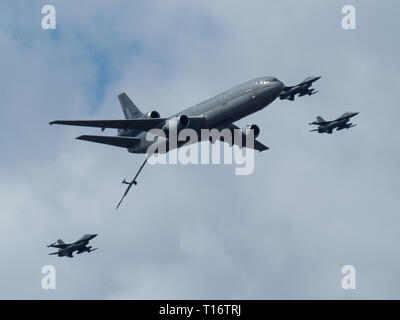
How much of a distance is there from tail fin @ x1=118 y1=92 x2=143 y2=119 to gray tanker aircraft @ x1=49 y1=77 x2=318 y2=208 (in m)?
6.45

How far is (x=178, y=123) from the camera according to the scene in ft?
303

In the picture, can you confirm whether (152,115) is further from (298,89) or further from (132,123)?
(298,89)

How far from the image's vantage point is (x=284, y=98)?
3649 inches

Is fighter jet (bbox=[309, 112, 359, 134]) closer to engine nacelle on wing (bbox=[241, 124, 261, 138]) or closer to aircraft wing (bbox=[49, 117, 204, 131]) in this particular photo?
engine nacelle on wing (bbox=[241, 124, 261, 138])

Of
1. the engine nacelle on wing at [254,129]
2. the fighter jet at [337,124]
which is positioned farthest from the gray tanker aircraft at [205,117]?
the fighter jet at [337,124]

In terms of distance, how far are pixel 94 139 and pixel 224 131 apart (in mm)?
13595

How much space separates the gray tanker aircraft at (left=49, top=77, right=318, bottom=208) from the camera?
292ft

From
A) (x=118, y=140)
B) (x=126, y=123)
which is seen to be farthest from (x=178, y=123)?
(x=118, y=140)

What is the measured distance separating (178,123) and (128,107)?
16347 mm

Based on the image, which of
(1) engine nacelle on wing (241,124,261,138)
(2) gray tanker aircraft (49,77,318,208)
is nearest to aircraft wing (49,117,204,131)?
(2) gray tanker aircraft (49,77,318,208)

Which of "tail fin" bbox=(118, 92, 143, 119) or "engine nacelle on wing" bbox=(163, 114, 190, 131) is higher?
"tail fin" bbox=(118, 92, 143, 119)
